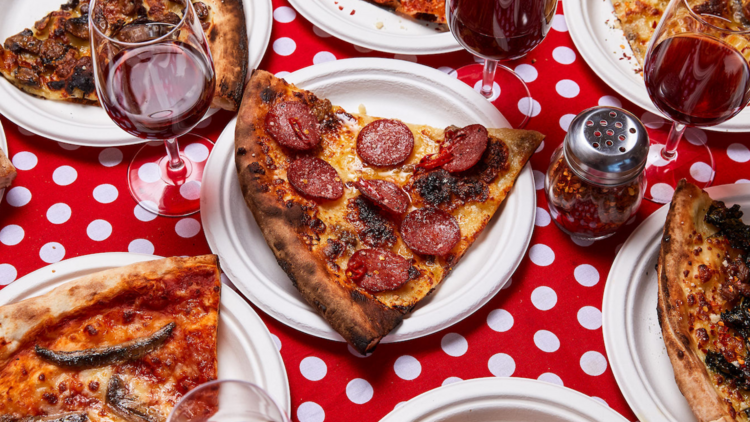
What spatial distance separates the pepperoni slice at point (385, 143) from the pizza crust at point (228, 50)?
1.62 feet

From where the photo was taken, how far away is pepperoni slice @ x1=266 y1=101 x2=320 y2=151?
→ 2355mm

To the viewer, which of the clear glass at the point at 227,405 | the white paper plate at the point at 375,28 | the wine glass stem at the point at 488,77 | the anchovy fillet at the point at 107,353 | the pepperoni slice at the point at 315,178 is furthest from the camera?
the white paper plate at the point at 375,28

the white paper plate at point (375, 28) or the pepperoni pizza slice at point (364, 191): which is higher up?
the white paper plate at point (375, 28)

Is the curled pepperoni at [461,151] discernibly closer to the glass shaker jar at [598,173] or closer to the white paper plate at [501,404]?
the glass shaker jar at [598,173]

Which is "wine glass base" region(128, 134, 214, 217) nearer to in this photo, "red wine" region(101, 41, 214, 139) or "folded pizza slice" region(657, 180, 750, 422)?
"red wine" region(101, 41, 214, 139)

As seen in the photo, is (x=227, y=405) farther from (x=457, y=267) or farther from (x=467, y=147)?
(x=467, y=147)

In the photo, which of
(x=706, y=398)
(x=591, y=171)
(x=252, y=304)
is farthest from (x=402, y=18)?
(x=706, y=398)

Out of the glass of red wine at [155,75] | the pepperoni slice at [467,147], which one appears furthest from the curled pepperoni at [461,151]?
the glass of red wine at [155,75]

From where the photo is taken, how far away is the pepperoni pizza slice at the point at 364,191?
6.97 ft

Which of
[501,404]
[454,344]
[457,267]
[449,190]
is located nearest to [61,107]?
[449,190]

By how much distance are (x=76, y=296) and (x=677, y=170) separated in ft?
6.92

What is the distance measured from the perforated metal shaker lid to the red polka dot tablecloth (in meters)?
0.36

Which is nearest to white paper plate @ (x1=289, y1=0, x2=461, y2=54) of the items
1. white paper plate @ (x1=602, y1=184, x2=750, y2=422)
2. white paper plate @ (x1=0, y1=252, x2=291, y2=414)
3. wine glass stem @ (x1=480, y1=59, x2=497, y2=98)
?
wine glass stem @ (x1=480, y1=59, x2=497, y2=98)

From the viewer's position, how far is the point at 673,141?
2404 mm
